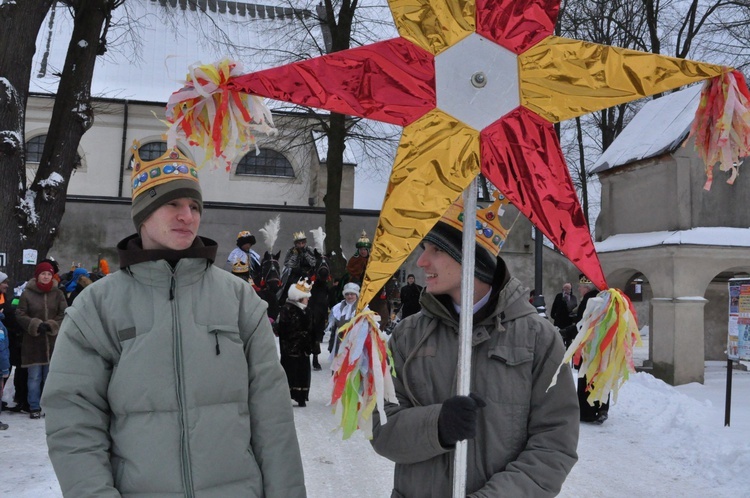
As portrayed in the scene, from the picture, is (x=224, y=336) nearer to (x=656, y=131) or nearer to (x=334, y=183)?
(x=656, y=131)

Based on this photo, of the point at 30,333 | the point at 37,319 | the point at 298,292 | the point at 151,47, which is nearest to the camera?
the point at 30,333

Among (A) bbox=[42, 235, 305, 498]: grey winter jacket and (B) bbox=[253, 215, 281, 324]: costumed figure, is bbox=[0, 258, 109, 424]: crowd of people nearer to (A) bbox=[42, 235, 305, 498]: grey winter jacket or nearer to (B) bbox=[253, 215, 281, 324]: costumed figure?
(B) bbox=[253, 215, 281, 324]: costumed figure

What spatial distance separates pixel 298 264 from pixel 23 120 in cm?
454

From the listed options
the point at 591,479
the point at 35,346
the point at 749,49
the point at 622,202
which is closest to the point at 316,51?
the point at 622,202

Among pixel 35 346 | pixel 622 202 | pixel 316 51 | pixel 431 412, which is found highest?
pixel 316 51

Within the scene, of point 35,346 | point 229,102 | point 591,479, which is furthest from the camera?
point 35,346

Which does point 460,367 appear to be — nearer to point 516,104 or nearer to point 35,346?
point 516,104

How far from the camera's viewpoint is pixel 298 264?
11953mm

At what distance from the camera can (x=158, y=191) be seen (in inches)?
104

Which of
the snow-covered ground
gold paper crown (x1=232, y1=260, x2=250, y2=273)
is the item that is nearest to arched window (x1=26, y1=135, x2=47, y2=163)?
gold paper crown (x1=232, y1=260, x2=250, y2=273)

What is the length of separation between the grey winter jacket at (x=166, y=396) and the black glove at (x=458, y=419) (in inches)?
22.9

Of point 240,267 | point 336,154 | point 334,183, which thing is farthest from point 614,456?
point 336,154

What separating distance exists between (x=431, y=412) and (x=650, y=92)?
139 cm

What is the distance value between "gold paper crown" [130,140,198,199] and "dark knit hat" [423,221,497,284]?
94cm
